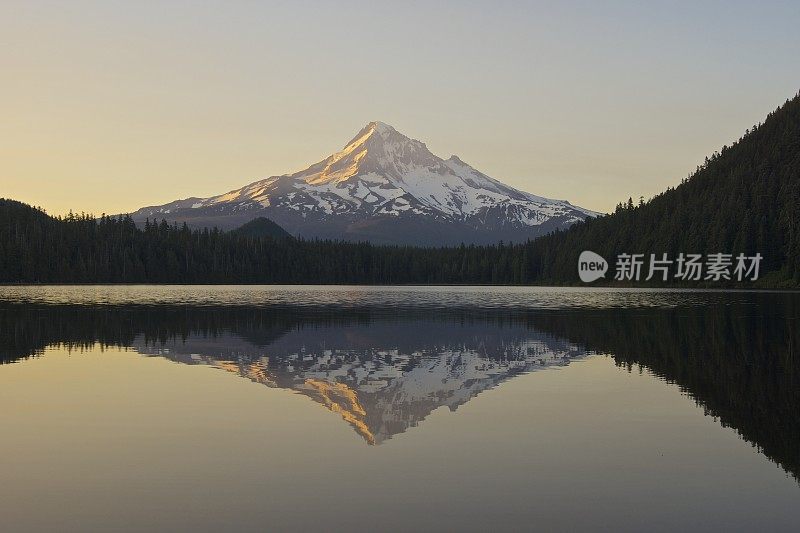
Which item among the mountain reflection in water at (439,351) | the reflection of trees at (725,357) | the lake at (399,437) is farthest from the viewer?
the mountain reflection in water at (439,351)

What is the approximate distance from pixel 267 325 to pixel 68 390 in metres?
34.2

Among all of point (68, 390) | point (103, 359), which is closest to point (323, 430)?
point (68, 390)

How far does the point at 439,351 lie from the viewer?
45.5 meters

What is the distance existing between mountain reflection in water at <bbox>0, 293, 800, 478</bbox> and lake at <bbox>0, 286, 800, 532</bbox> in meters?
0.22

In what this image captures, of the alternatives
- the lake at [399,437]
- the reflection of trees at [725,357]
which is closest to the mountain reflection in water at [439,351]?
the reflection of trees at [725,357]

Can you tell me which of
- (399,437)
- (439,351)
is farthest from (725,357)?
(399,437)

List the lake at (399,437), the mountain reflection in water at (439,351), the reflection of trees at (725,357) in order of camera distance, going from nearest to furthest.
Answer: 1. the lake at (399,437)
2. the reflection of trees at (725,357)
3. the mountain reflection in water at (439,351)

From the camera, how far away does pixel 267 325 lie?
65312 mm

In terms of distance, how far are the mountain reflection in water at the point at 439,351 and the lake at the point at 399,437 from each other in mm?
222

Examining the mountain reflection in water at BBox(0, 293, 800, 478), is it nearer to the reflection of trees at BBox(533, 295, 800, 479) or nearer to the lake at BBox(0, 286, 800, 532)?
the reflection of trees at BBox(533, 295, 800, 479)

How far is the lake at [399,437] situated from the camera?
50.8ft

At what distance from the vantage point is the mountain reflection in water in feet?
88.8

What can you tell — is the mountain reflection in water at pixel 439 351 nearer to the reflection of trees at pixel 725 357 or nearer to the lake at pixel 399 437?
the reflection of trees at pixel 725 357

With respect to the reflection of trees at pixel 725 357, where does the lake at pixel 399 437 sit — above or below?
below
